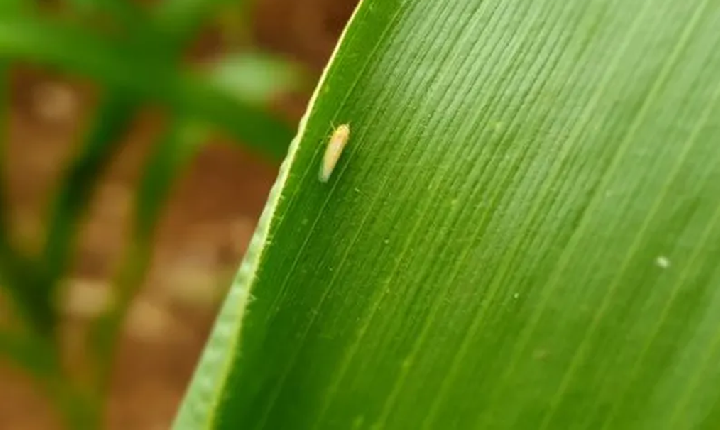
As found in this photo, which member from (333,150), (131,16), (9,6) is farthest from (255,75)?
(333,150)

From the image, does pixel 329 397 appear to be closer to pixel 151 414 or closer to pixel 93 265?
pixel 151 414

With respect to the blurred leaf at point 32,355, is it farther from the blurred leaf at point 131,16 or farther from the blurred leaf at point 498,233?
the blurred leaf at point 498,233

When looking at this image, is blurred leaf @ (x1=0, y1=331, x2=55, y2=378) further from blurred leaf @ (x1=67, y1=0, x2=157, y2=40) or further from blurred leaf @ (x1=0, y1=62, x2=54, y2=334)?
blurred leaf @ (x1=67, y1=0, x2=157, y2=40)

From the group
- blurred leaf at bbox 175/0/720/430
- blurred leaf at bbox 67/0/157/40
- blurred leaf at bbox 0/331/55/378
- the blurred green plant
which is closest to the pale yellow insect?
blurred leaf at bbox 175/0/720/430

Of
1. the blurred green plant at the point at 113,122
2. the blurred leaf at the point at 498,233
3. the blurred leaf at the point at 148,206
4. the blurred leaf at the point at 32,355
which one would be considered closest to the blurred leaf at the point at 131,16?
the blurred green plant at the point at 113,122

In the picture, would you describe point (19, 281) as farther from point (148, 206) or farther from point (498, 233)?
point (498, 233)

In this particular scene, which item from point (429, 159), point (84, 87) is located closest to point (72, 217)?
point (84, 87)
